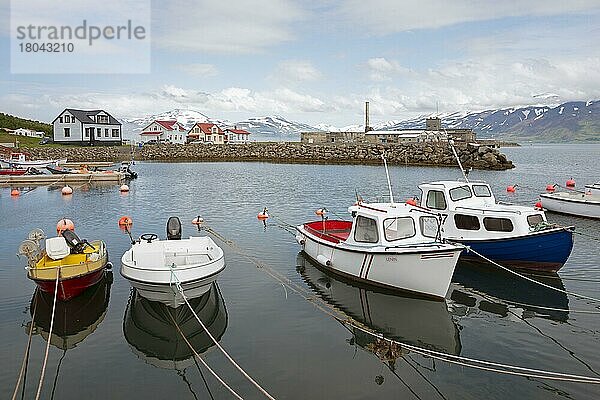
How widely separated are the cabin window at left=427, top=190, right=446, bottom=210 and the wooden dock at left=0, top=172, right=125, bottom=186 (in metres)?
35.1

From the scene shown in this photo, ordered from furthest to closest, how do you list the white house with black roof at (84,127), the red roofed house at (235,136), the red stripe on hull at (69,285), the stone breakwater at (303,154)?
the red roofed house at (235,136) < the white house with black roof at (84,127) < the stone breakwater at (303,154) < the red stripe on hull at (69,285)

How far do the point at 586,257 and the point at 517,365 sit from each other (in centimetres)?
1138

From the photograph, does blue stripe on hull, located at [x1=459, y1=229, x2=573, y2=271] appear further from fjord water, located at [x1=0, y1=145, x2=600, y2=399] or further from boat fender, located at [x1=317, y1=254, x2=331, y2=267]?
boat fender, located at [x1=317, y1=254, x2=331, y2=267]

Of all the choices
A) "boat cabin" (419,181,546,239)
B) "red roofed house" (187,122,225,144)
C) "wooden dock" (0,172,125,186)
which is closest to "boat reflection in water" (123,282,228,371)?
"boat cabin" (419,181,546,239)

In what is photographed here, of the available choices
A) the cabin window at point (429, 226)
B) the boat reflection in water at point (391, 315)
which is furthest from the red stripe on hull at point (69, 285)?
the cabin window at point (429, 226)

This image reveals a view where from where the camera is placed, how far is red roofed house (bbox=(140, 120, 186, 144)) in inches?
4141

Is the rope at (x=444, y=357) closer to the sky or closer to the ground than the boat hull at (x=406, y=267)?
closer to the ground

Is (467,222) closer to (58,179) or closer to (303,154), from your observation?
(58,179)

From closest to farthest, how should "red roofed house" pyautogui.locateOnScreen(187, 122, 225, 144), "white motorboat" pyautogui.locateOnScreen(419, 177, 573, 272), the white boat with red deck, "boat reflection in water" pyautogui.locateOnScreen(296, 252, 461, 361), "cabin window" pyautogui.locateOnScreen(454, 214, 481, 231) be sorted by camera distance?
"boat reflection in water" pyautogui.locateOnScreen(296, 252, 461, 361), the white boat with red deck, "white motorboat" pyautogui.locateOnScreen(419, 177, 573, 272), "cabin window" pyautogui.locateOnScreen(454, 214, 481, 231), "red roofed house" pyautogui.locateOnScreen(187, 122, 225, 144)

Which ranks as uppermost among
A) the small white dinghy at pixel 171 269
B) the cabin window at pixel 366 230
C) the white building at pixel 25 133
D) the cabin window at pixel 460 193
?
the white building at pixel 25 133

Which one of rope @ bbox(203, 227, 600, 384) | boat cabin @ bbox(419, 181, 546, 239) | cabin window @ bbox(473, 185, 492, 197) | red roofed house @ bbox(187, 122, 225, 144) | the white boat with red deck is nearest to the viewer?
rope @ bbox(203, 227, 600, 384)

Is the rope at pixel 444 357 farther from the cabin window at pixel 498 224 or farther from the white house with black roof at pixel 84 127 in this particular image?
the white house with black roof at pixel 84 127

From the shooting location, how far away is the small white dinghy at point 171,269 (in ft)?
42.7

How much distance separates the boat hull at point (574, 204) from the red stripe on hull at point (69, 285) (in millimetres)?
25599
